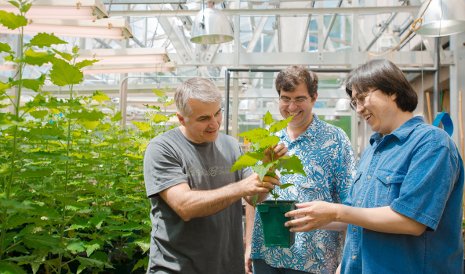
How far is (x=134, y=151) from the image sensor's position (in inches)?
129

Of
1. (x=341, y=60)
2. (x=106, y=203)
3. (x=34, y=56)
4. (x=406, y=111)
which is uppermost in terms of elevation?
(x=341, y=60)

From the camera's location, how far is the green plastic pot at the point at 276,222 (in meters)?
1.46

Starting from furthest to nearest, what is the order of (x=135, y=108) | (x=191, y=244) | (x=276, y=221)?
1. (x=135, y=108)
2. (x=191, y=244)
3. (x=276, y=221)

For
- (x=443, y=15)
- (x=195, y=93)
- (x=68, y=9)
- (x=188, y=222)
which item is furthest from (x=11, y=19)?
(x=443, y=15)

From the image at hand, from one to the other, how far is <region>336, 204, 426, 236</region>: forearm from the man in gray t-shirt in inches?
11.4

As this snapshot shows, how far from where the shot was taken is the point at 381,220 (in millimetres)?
1335

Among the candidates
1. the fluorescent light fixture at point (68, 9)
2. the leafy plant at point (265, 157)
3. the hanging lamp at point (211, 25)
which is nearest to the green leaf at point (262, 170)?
the leafy plant at point (265, 157)

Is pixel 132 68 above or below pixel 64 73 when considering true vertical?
above

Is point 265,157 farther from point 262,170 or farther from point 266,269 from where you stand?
point 266,269

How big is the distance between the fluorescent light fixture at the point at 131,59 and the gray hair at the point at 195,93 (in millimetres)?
3200

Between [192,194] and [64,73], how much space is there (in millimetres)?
751

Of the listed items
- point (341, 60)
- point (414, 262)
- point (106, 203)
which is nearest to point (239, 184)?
point (414, 262)

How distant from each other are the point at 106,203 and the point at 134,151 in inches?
17.5

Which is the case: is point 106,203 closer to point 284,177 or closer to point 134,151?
point 134,151
